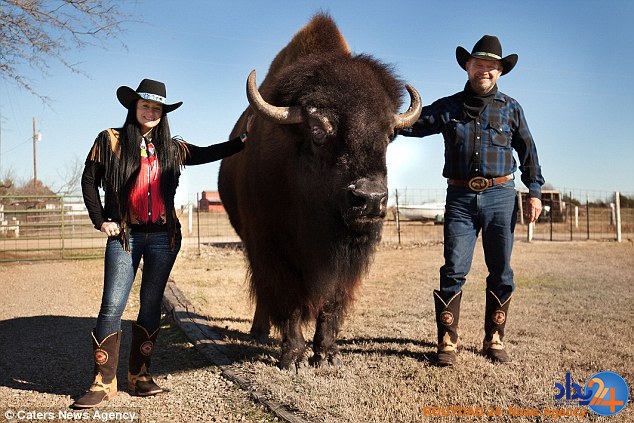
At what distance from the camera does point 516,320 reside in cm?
657

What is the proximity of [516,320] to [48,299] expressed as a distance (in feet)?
25.3

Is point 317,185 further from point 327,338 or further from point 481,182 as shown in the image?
point 481,182

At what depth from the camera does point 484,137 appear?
4855 millimetres

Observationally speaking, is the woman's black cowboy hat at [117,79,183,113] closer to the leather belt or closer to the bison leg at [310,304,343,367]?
the bison leg at [310,304,343,367]

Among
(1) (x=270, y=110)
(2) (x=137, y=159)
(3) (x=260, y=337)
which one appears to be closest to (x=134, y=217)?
(2) (x=137, y=159)

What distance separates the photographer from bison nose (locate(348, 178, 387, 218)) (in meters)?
3.77

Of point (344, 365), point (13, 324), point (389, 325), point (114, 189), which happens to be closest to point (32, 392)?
point (114, 189)

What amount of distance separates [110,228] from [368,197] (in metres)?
2.00

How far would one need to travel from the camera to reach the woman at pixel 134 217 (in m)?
4.03

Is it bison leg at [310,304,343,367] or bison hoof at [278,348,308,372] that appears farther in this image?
bison leg at [310,304,343,367]

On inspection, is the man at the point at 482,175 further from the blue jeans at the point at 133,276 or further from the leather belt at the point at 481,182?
the blue jeans at the point at 133,276

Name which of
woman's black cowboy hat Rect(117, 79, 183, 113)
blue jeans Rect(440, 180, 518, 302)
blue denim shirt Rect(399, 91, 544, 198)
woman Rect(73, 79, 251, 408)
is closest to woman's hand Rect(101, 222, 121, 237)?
woman Rect(73, 79, 251, 408)

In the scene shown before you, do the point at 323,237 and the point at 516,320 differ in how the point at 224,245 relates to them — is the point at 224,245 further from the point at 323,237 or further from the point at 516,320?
the point at 323,237

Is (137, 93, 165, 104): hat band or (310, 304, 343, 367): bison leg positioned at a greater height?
(137, 93, 165, 104): hat band
